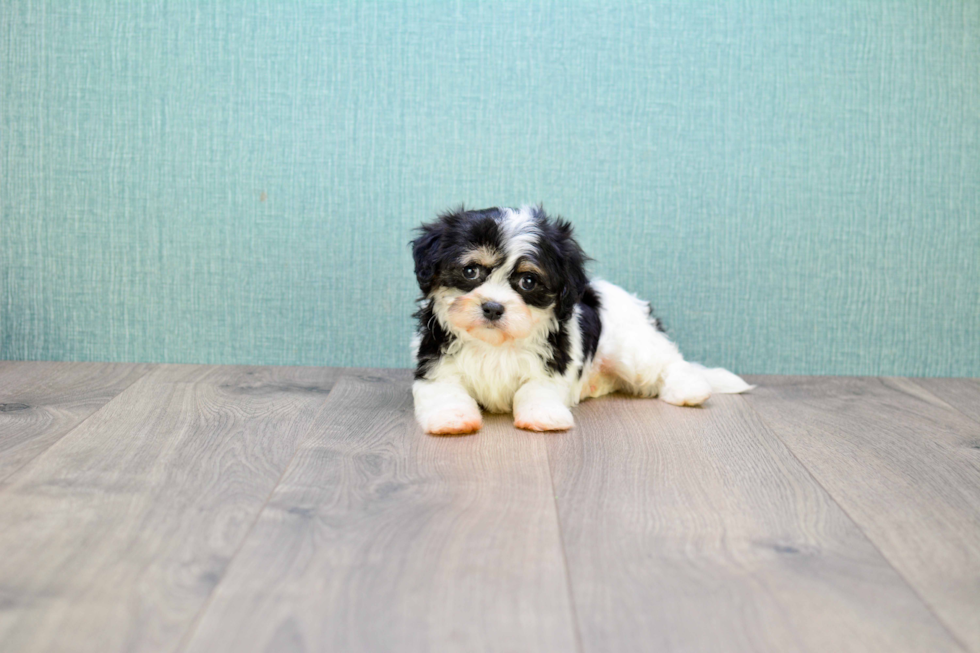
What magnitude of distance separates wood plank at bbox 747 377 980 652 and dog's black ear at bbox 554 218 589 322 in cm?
62

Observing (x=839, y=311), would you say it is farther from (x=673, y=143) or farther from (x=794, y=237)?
(x=673, y=143)

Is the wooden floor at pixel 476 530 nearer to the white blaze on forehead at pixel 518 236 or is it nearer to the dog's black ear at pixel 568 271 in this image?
the dog's black ear at pixel 568 271

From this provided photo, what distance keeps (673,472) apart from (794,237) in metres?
1.36

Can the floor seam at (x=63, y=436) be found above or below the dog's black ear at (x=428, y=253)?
below

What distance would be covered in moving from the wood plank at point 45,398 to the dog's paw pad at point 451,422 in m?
0.84

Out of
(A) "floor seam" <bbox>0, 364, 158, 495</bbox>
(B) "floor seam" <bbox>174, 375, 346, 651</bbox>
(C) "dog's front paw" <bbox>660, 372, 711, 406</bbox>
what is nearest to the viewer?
(B) "floor seam" <bbox>174, 375, 346, 651</bbox>

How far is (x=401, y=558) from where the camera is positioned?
4.28 ft

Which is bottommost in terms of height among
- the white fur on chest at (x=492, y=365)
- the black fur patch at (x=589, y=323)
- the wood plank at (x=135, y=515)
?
the wood plank at (x=135, y=515)

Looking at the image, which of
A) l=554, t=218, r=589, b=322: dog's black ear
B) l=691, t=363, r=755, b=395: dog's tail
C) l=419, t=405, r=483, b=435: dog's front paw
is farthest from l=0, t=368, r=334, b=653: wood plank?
l=691, t=363, r=755, b=395: dog's tail

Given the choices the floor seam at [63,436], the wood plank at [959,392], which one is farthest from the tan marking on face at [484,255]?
the wood plank at [959,392]

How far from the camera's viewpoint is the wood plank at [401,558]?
109 cm

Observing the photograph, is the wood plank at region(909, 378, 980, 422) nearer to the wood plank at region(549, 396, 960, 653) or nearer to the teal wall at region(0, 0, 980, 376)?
the teal wall at region(0, 0, 980, 376)

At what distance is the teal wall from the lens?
2.72 m

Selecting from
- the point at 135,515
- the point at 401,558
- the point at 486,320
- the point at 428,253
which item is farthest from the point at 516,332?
the point at 135,515
